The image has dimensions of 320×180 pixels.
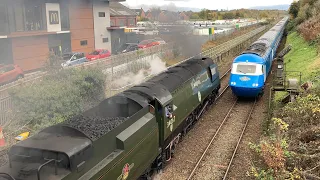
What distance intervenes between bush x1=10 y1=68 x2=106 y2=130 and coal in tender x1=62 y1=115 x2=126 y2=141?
5.18 metres

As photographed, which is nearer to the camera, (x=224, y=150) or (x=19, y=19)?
(x=19, y=19)

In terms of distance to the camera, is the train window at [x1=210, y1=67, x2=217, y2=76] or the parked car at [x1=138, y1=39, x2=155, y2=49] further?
the parked car at [x1=138, y1=39, x2=155, y2=49]

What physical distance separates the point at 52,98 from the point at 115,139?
6.19 m

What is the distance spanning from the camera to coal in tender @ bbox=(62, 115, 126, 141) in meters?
5.90

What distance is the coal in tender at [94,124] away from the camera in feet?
19.4

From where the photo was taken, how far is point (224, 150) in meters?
11.1

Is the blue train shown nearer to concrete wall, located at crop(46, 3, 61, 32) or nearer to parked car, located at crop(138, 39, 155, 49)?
concrete wall, located at crop(46, 3, 61, 32)

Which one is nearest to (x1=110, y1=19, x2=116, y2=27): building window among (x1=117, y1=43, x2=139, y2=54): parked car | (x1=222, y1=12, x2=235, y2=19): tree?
(x1=117, y1=43, x2=139, y2=54): parked car

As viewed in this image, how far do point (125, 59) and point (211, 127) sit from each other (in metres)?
7.11

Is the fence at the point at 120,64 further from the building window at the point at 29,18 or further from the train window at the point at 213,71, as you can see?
the building window at the point at 29,18

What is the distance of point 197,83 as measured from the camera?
41.7 feet

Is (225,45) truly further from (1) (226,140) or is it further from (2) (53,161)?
(2) (53,161)

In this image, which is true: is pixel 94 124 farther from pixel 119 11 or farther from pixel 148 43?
pixel 148 43

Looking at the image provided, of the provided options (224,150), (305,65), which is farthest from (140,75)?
(305,65)
